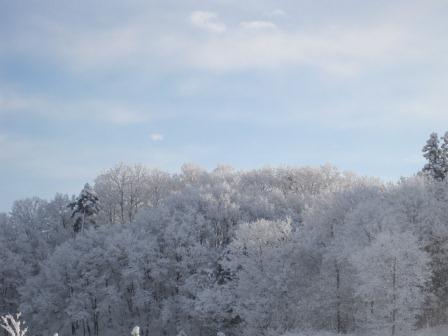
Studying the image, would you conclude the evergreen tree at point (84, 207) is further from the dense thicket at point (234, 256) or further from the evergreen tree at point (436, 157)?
the evergreen tree at point (436, 157)

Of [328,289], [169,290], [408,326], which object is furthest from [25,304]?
[408,326]

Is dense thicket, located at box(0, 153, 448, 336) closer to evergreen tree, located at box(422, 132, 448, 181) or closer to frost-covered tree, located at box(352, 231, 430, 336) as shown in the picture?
frost-covered tree, located at box(352, 231, 430, 336)

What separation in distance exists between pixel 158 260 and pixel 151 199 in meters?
31.3

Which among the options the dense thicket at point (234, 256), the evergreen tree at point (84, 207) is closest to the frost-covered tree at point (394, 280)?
the dense thicket at point (234, 256)

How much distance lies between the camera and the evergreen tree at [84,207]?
266ft

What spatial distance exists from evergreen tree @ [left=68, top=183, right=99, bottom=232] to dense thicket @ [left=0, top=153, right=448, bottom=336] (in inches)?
11.2

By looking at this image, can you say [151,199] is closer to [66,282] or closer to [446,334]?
[66,282]

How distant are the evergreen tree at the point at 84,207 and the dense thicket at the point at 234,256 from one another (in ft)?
0.93

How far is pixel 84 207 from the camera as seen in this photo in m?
81.8

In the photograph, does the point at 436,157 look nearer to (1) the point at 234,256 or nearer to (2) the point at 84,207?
(1) the point at 234,256

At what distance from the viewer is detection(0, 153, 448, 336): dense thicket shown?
159 feet

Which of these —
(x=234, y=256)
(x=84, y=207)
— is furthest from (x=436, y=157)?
(x=84, y=207)

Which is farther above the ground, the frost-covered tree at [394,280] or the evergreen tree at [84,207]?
the evergreen tree at [84,207]

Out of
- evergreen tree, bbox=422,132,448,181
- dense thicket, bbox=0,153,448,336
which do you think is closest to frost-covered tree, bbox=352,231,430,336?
dense thicket, bbox=0,153,448,336
